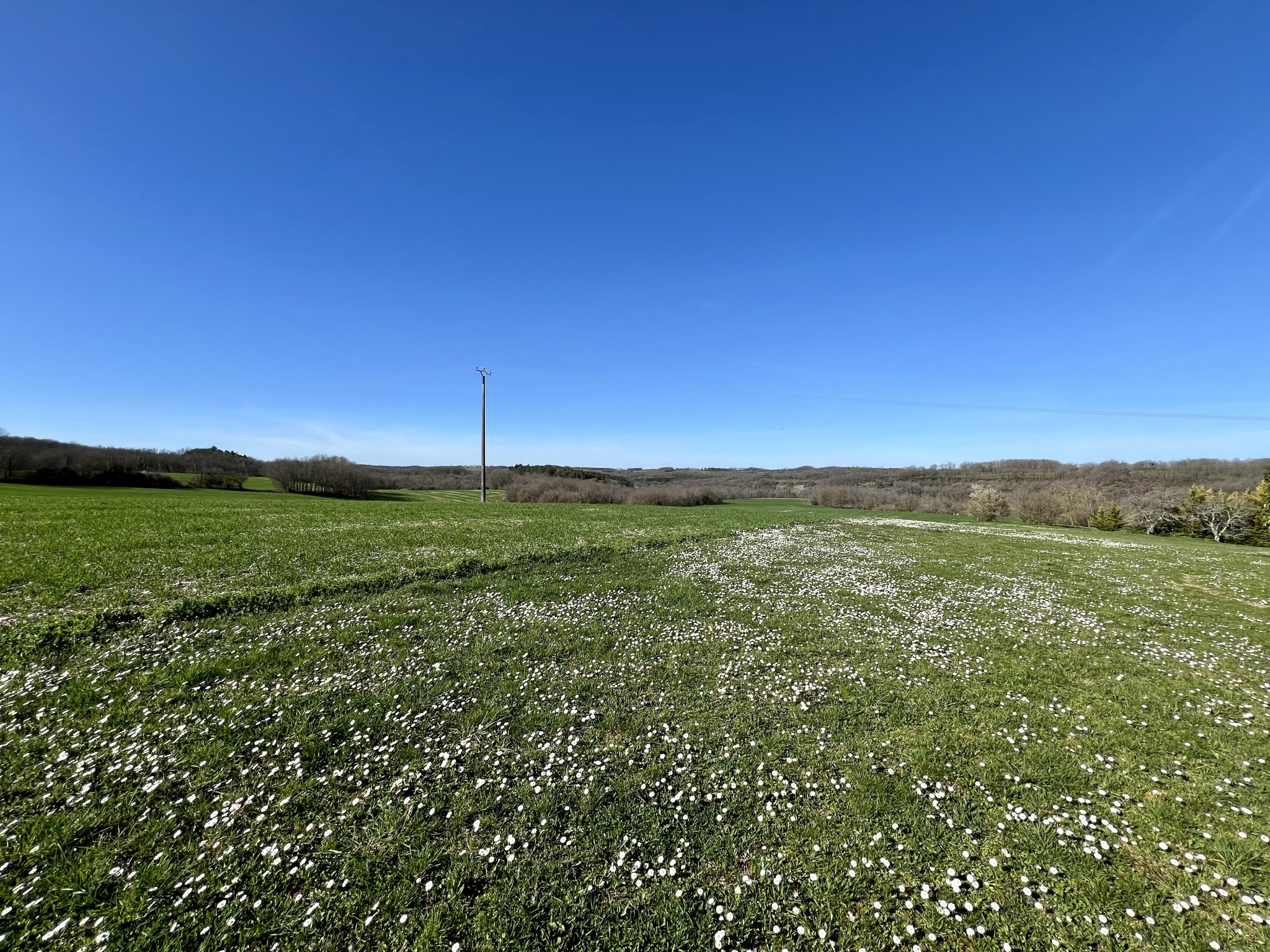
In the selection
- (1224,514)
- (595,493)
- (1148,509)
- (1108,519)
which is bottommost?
(1108,519)

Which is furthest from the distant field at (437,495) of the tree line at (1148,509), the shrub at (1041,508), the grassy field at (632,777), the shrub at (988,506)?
the tree line at (1148,509)

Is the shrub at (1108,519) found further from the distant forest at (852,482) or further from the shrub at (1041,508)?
the shrub at (1041,508)

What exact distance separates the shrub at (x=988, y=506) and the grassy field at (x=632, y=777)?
148 feet

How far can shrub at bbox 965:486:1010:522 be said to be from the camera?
51125 millimetres

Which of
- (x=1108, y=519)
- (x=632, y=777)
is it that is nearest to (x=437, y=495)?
(x=632, y=777)

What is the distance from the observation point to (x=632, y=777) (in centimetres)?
552

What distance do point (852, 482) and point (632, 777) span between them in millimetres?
97626

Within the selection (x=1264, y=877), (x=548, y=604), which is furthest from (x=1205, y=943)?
(x=548, y=604)

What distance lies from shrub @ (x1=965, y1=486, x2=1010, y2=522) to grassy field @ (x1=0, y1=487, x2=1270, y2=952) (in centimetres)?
4510

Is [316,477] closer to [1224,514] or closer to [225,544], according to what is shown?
[225,544]

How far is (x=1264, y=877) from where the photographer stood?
4.16m

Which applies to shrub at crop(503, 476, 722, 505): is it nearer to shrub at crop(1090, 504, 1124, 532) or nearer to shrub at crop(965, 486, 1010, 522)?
shrub at crop(965, 486, 1010, 522)

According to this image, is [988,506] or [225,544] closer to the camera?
[225,544]

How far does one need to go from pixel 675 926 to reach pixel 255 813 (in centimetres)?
470
